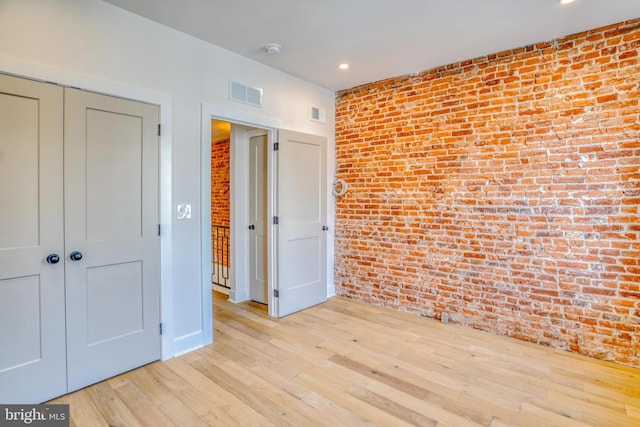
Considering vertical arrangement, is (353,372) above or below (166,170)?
below

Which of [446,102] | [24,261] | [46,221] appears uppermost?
[446,102]

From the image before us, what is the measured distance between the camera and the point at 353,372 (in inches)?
102

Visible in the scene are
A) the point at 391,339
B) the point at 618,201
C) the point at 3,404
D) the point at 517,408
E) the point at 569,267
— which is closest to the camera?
the point at 3,404

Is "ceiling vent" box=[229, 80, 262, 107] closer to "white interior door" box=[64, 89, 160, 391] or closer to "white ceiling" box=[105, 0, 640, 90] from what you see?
"white ceiling" box=[105, 0, 640, 90]

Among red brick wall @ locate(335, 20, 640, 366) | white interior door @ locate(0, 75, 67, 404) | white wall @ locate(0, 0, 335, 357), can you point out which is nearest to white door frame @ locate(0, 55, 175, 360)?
white wall @ locate(0, 0, 335, 357)

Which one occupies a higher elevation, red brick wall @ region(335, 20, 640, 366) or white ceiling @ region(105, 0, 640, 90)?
white ceiling @ region(105, 0, 640, 90)

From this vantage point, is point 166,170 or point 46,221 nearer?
point 46,221

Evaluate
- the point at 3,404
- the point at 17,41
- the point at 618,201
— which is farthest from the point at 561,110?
the point at 3,404

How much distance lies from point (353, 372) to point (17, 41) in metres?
3.28

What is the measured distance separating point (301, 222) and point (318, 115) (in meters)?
1.45

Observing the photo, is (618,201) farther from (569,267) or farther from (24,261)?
(24,261)

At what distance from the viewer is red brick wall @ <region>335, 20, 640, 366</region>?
8.93 feet

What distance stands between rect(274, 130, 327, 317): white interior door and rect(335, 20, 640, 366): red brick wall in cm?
55

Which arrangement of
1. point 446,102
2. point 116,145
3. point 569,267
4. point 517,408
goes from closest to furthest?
point 517,408 → point 116,145 → point 569,267 → point 446,102
